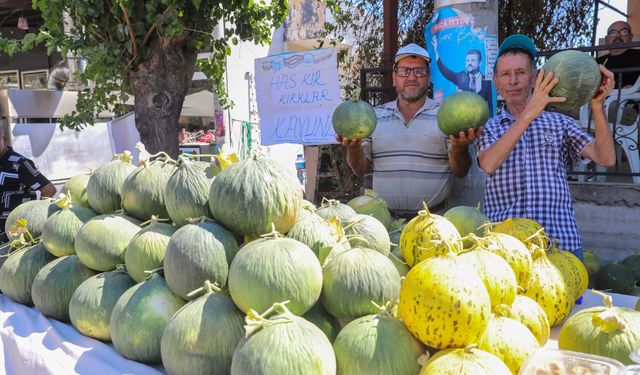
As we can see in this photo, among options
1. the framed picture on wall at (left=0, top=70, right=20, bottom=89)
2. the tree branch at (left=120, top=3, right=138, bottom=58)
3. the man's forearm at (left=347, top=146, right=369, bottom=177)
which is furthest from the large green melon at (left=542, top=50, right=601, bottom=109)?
the framed picture on wall at (left=0, top=70, right=20, bottom=89)

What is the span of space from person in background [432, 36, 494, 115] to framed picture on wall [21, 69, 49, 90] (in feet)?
36.7

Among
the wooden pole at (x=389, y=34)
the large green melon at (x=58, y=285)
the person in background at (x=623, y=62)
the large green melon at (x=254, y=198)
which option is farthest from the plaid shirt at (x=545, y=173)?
the wooden pole at (x=389, y=34)

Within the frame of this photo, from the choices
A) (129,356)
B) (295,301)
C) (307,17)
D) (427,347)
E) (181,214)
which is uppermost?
(307,17)

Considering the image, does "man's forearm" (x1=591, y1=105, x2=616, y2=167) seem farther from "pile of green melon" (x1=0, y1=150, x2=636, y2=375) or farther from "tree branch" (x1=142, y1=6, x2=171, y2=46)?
"tree branch" (x1=142, y1=6, x2=171, y2=46)

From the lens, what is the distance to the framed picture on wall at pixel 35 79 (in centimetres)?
1179

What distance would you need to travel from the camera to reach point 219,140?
1007cm

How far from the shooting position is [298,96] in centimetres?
502

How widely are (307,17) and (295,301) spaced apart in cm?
1066

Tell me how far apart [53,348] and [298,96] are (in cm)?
360

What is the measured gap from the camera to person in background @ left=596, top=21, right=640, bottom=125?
4906 mm

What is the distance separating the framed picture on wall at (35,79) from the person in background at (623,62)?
11.8 m

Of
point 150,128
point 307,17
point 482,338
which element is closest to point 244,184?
point 482,338

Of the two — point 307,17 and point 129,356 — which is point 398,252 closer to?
point 129,356

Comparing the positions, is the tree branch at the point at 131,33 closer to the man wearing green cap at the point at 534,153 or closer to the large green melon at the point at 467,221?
the man wearing green cap at the point at 534,153
